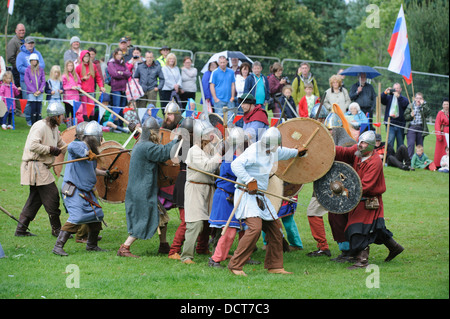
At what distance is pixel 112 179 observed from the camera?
9.62 metres

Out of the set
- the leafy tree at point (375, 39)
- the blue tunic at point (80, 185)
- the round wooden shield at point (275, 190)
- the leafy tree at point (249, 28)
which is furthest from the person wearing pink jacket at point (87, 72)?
the leafy tree at point (375, 39)

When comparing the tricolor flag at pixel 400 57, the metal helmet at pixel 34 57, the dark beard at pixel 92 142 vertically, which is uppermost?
the tricolor flag at pixel 400 57

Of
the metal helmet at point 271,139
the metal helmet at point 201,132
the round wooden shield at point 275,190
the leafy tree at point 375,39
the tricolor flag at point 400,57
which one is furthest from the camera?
the leafy tree at point 375,39

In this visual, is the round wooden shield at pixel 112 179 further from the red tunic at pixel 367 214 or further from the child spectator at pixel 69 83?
the child spectator at pixel 69 83

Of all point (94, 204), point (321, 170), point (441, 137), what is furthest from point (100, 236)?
point (441, 137)

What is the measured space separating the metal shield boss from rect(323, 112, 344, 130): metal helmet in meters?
1.37

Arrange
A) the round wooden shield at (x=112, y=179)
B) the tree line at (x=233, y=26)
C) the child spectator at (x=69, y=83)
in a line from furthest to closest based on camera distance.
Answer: the tree line at (x=233, y=26) → the child spectator at (x=69, y=83) → the round wooden shield at (x=112, y=179)

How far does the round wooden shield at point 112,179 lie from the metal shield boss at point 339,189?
2639mm

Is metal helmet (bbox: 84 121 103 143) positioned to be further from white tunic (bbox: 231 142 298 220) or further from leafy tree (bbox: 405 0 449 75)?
leafy tree (bbox: 405 0 449 75)

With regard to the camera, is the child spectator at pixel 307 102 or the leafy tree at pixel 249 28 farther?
the leafy tree at pixel 249 28

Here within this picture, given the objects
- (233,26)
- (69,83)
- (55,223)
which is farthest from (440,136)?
(233,26)

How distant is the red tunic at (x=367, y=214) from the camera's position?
8.62 meters

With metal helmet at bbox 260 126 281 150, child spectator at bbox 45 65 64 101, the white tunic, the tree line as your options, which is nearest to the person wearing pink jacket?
child spectator at bbox 45 65 64 101
